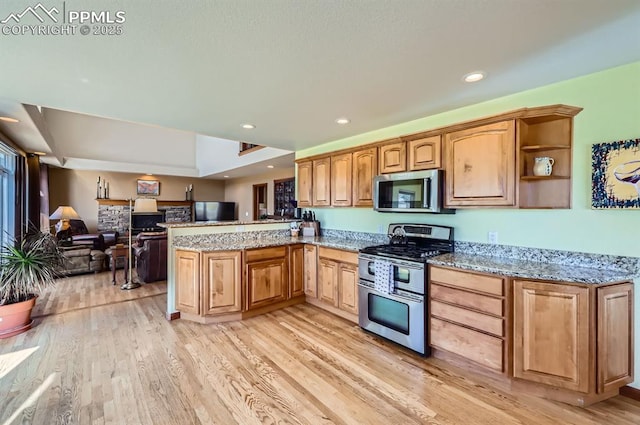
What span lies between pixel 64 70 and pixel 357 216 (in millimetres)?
3279

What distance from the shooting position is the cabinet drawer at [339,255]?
130 inches

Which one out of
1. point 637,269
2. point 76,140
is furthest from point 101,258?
point 637,269

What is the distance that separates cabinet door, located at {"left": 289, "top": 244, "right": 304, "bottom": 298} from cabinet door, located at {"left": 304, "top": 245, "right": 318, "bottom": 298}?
0.06 meters

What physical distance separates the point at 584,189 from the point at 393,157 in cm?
165

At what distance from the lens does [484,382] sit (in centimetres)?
223

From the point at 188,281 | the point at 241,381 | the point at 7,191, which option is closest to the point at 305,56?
the point at 241,381

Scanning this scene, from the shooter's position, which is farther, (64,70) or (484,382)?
(484,382)

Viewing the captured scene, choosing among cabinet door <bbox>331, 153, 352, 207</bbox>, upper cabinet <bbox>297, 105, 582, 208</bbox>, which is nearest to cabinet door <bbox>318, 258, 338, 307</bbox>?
cabinet door <bbox>331, 153, 352, 207</bbox>

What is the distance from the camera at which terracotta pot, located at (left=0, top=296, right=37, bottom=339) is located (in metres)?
2.98

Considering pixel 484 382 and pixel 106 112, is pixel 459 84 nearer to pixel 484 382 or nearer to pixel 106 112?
pixel 484 382

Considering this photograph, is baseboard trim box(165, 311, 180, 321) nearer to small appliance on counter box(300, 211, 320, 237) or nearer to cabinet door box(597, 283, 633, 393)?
small appliance on counter box(300, 211, 320, 237)

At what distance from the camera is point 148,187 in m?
9.06

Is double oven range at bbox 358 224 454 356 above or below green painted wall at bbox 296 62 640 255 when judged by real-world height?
below

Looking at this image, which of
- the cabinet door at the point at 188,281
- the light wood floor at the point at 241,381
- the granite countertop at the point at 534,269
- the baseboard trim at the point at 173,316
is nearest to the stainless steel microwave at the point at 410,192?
the granite countertop at the point at 534,269
